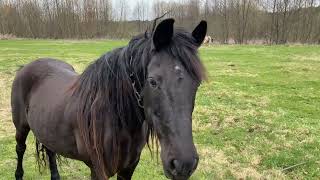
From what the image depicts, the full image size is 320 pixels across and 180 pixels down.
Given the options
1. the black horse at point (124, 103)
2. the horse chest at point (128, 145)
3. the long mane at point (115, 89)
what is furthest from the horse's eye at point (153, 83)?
the horse chest at point (128, 145)

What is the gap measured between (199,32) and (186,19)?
51.7 metres

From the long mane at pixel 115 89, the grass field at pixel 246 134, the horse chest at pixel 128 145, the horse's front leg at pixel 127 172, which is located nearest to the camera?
the long mane at pixel 115 89

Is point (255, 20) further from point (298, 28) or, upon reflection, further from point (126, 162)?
point (126, 162)

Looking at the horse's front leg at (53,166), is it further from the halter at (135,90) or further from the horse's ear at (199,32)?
the horse's ear at (199,32)

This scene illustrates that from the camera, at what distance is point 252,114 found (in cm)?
804

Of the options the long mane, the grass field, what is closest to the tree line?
the grass field

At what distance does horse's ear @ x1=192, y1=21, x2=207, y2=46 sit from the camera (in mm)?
2475

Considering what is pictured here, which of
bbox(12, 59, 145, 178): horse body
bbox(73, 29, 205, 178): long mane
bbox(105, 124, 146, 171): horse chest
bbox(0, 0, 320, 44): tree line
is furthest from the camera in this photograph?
bbox(0, 0, 320, 44): tree line

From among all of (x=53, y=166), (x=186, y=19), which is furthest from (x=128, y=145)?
(x=186, y=19)

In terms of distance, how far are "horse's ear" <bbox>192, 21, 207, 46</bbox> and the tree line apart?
37.5 meters

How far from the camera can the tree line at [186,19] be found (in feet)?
130

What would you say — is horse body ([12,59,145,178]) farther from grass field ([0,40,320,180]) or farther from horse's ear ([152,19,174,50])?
grass field ([0,40,320,180])

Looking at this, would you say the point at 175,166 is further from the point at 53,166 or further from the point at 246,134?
the point at 246,134

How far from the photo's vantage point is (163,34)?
2307 mm
